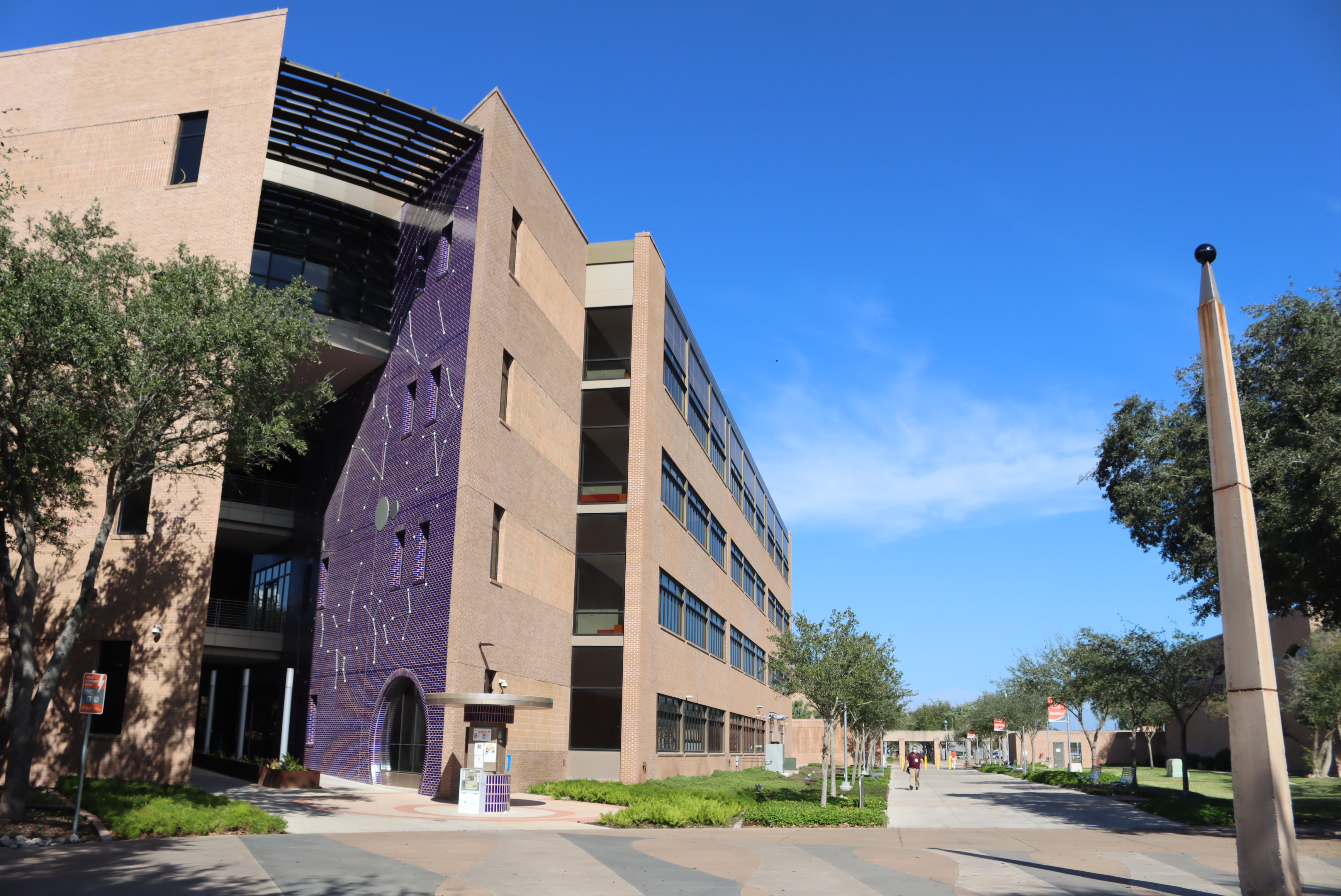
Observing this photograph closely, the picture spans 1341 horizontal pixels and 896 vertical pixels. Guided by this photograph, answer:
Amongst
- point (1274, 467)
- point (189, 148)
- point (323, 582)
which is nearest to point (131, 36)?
point (189, 148)

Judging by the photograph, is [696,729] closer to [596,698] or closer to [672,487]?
[596,698]

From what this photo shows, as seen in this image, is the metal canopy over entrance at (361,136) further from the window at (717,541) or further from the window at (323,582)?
the window at (717,541)

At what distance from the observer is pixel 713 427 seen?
170ft

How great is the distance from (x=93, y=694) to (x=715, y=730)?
3563cm

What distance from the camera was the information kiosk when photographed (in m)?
22.4

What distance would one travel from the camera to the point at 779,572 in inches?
3191

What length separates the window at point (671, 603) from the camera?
3825 cm

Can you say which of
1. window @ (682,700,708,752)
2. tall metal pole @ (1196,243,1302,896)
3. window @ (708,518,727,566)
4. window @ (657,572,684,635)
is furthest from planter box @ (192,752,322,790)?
window @ (708,518,727,566)

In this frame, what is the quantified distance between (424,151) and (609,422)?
14.8 m

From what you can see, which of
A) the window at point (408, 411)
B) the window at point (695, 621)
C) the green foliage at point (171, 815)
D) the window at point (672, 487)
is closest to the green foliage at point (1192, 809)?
the window at point (695, 621)

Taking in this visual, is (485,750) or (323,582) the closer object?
(485,750)

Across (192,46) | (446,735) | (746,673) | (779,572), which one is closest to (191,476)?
(446,735)

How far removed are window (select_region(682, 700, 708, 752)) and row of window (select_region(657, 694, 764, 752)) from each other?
0.02 metres

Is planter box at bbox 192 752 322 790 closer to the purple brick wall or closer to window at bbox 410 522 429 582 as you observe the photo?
the purple brick wall
